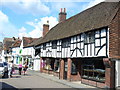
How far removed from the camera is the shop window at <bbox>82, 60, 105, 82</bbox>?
1438cm

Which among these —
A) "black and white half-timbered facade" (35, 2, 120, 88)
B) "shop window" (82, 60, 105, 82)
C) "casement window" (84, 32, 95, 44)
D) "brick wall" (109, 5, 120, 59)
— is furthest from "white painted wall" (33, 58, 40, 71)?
"brick wall" (109, 5, 120, 59)

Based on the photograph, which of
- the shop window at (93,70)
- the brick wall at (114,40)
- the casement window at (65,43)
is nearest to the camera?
the brick wall at (114,40)

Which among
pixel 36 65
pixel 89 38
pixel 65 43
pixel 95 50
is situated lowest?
pixel 36 65

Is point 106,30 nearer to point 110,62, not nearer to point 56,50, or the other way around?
point 110,62

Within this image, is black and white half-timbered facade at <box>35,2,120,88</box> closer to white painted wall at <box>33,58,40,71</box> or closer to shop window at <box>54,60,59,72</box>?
shop window at <box>54,60,59,72</box>

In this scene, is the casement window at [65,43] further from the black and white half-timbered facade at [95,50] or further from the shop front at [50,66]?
the shop front at [50,66]

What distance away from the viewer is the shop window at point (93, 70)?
14380 millimetres

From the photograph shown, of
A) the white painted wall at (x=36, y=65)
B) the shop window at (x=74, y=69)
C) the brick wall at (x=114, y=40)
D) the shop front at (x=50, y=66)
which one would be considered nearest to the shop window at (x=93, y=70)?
the shop window at (x=74, y=69)

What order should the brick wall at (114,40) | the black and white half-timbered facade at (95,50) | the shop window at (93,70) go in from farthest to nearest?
1. the shop window at (93,70)
2. the black and white half-timbered facade at (95,50)
3. the brick wall at (114,40)

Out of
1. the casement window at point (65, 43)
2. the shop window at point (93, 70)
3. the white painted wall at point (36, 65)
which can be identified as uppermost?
the casement window at point (65, 43)

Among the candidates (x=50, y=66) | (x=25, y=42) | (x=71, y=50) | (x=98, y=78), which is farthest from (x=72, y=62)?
(x=25, y=42)

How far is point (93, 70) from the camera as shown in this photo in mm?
15438

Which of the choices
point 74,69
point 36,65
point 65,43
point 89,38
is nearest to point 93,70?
point 89,38

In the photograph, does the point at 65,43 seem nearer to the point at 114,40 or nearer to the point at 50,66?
the point at 50,66
